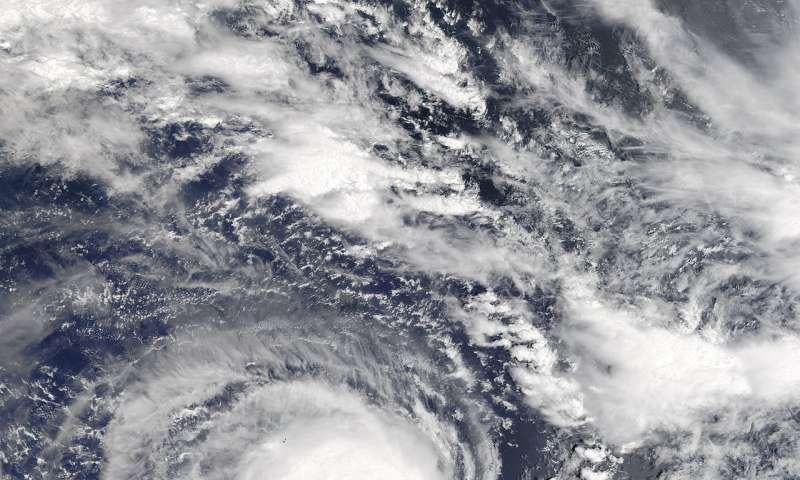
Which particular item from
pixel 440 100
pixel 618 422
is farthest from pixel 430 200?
pixel 618 422

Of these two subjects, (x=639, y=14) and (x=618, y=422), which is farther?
(x=639, y=14)

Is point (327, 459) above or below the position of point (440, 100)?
below

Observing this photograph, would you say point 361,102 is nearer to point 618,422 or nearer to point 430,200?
point 430,200

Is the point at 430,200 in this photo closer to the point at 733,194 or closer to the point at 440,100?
the point at 440,100

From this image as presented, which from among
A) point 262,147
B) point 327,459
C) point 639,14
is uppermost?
point 639,14

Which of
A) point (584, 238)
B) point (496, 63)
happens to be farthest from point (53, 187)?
point (584, 238)

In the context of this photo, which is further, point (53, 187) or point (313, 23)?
point (313, 23)
